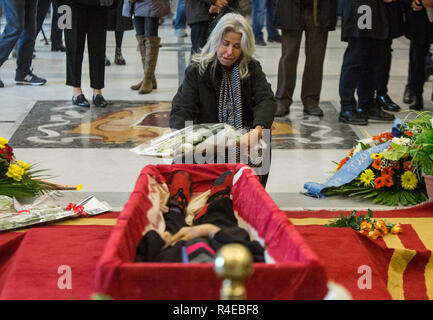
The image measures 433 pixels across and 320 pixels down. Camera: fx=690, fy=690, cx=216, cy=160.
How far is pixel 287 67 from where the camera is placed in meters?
6.21

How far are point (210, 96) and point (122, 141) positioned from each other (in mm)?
1690

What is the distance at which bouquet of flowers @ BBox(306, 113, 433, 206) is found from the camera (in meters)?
4.02

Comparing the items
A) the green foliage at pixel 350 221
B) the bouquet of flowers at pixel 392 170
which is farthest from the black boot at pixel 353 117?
the green foliage at pixel 350 221

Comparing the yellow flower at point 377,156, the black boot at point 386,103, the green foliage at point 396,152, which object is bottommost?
the black boot at point 386,103

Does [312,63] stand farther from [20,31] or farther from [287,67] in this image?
[20,31]

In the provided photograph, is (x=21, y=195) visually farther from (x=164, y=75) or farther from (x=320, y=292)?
(x=164, y=75)

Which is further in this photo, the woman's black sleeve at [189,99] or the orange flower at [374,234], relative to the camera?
the woman's black sleeve at [189,99]

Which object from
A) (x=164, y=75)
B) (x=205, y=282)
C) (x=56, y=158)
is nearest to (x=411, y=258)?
(x=205, y=282)

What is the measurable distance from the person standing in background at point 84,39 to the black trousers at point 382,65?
2416 mm

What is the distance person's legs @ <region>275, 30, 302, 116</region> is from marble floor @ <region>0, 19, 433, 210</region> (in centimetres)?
14

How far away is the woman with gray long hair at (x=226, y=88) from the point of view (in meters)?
3.78

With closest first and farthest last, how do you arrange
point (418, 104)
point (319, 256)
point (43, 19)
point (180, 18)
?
point (319, 256) < point (418, 104) < point (43, 19) < point (180, 18)

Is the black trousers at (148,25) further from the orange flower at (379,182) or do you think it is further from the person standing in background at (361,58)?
the orange flower at (379,182)

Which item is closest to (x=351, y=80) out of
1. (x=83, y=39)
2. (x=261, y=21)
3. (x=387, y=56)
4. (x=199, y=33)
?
(x=387, y=56)
